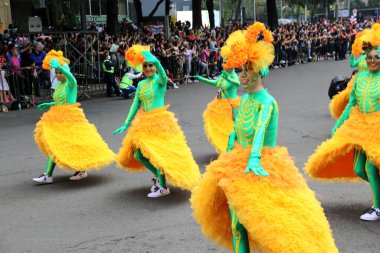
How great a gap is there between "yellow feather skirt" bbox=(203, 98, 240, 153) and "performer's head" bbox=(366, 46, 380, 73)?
113 inches

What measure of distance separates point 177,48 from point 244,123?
16011 millimetres

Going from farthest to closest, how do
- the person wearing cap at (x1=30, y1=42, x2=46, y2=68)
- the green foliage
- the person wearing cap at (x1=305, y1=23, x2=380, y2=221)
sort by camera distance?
the green foliage, the person wearing cap at (x1=30, y1=42, x2=46, y2=68), the person wearing cap at (x1=305, y1=23, x2=380, y2=221)

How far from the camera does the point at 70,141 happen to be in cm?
709

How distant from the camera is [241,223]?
11.3 feet

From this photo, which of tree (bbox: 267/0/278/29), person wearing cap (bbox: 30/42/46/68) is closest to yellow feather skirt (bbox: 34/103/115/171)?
person wearing cap (bbox: 30/42/46/68)

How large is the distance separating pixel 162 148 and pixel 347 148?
Answer: 2.19 metres

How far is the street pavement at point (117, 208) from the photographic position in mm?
4961

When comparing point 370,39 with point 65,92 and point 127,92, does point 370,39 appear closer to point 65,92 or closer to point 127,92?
point 65,92

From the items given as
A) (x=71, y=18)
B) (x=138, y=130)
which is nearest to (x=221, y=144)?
(x=138, y=130)

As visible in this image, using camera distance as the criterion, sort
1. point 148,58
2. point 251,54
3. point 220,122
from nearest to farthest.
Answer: point 251,54 → point 148,58 → point 220,122

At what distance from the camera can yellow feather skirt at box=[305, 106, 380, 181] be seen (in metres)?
5.03

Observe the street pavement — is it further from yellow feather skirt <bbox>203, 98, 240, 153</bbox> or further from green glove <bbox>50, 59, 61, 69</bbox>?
green glove <bbox>50, 59, 61, 69</bbox>

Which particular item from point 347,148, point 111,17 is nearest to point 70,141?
point 347,148

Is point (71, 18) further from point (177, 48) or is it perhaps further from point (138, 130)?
point (138, 130)
